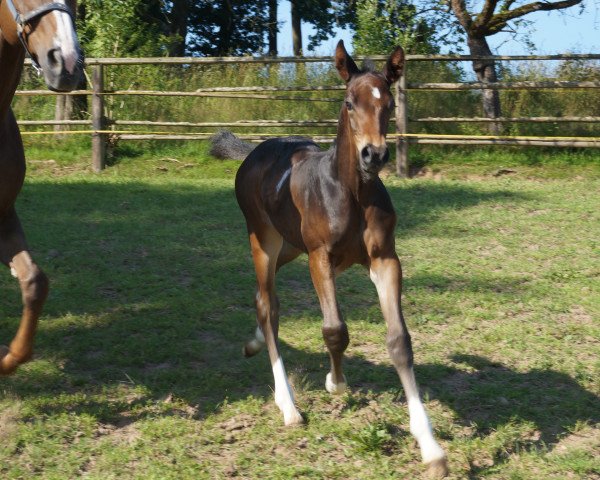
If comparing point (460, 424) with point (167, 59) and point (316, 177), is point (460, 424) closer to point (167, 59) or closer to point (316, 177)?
point (316, 177)

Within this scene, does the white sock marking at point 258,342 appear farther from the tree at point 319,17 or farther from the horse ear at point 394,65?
the tree at point 319,17

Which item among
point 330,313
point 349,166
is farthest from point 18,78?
point 330,313

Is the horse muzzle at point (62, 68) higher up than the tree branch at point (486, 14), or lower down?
lower down

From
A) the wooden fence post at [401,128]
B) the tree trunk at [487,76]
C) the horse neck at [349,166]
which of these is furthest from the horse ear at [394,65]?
the tree trunk at [487,76]

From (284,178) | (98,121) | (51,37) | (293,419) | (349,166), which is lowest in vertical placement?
(293,419)

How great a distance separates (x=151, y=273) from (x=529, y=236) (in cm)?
390

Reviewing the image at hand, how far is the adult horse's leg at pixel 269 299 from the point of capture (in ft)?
15.8

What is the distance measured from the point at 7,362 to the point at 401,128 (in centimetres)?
933

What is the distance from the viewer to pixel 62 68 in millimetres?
3607

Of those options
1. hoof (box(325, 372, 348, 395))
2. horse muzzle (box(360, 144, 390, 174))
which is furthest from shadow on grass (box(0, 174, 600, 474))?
horse muzzle (box(360, 144, 390, 174))

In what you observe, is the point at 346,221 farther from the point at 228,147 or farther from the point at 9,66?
the point at 228,147

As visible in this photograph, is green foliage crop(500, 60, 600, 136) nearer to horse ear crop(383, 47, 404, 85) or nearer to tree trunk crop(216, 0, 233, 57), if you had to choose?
horse ear crop(383, 47, 404, 85)

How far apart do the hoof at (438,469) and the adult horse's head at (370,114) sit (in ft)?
4.64

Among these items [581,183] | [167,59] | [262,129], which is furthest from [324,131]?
[581,183]
